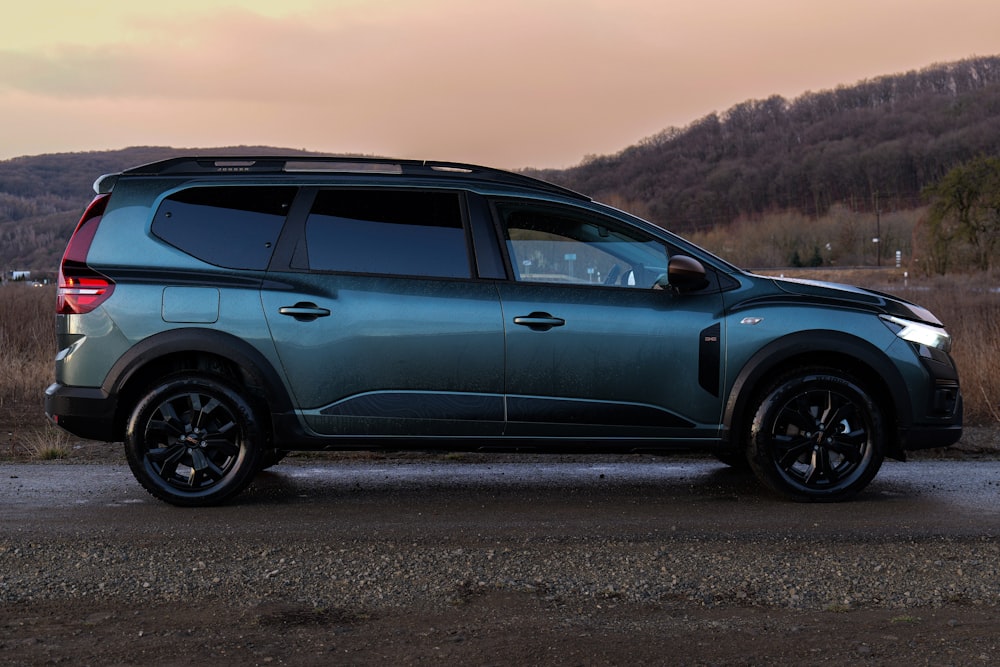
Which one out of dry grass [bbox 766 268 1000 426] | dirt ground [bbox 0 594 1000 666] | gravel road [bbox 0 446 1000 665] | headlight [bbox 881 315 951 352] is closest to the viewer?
dirt ground [bbox 0 594 1000 666]

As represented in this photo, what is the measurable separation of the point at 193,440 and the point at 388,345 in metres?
1.29

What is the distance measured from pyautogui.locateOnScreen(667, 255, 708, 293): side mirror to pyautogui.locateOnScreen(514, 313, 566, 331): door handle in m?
0.69

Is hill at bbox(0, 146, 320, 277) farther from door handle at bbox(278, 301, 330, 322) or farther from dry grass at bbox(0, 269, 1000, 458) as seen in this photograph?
door handle at bbox(278, 301, 330, 322)

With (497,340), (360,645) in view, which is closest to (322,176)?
(497,340)

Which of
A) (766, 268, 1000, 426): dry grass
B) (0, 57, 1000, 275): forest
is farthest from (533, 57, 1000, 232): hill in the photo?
(766, 268, 1000, 426): dry grass

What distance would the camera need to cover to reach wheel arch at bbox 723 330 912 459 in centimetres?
639

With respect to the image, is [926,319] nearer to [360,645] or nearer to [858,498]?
[858,498]

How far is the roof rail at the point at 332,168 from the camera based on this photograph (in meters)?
6.59

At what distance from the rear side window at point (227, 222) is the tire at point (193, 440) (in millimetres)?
740

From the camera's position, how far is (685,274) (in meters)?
6.29

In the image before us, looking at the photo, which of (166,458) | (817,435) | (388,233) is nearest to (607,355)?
(817,435)

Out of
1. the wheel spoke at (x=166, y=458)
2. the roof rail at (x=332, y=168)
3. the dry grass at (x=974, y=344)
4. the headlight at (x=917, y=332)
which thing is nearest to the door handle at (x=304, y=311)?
the roof rail at (x=332, y=168)

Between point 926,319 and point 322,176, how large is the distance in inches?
149

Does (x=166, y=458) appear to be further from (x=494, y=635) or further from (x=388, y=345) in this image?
(x=494, y=635)
